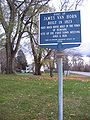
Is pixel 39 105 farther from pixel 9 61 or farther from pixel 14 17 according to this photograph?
pixel 9 61

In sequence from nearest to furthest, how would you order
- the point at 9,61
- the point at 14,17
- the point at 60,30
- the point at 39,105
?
1. the point at 60,30
2. the point at 39,105
3. the point at 14,17
4. the point at 9,61

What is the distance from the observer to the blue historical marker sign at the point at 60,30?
6.82 metres

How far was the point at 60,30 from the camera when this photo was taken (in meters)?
6.86

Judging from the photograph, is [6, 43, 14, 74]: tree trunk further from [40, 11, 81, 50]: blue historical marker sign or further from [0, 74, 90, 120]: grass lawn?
[40, 11, 81, 50]: blue historical marker sign

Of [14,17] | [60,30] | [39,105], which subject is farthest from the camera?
[14,17]

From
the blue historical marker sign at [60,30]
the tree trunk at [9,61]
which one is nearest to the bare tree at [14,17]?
the tree trunk at [9,61]

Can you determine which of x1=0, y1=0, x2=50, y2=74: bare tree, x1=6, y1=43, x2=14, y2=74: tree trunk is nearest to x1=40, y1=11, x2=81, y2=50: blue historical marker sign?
x1=0, y1=0, x2=50, y2=74: bare tree

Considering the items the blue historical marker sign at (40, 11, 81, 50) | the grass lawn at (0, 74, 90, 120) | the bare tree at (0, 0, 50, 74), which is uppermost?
the bare tree at (0, 0, 50, 74)

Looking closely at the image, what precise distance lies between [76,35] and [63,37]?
27 centimetres

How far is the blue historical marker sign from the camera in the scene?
22.4ft

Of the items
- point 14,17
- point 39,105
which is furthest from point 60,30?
point 14,17

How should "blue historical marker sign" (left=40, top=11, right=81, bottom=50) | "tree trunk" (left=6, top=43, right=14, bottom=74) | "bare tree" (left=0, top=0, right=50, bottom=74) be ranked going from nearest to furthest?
"blue historical marker sign" (left=40, top=11, right=81, bottom=50) < "bare tree" (left=0, top=0, right=50, bottom=74) < "tree trunk" (left=6, top=43, right=14, bottom=74)

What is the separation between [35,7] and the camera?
103 ft

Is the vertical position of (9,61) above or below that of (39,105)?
above
